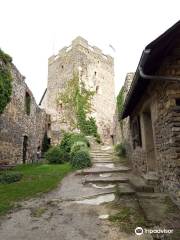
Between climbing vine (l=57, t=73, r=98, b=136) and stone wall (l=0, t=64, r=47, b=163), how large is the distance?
3786 mm

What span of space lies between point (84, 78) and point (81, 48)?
121 inches

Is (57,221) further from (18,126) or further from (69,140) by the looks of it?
(69,140)

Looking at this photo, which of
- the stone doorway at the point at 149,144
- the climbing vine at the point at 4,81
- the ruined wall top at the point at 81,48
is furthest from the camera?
the ruined wall top at the point at 81,48

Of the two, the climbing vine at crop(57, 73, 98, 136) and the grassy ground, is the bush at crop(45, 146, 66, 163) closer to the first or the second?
the grassy ground

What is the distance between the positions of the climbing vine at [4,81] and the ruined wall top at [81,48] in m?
11.5

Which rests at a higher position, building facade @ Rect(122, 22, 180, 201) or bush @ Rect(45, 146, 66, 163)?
building facade @ Rect(122, 22, 180, 201)

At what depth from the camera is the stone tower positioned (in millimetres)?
19058

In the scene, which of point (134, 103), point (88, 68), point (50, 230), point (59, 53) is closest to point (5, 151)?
point (134, 103)

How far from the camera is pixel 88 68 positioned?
64.3 ft

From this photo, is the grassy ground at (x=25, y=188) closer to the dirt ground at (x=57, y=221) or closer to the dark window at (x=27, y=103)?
the dirt ground at (x=57, y=221)

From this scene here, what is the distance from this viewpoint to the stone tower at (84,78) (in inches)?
750

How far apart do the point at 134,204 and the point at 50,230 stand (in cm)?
175
